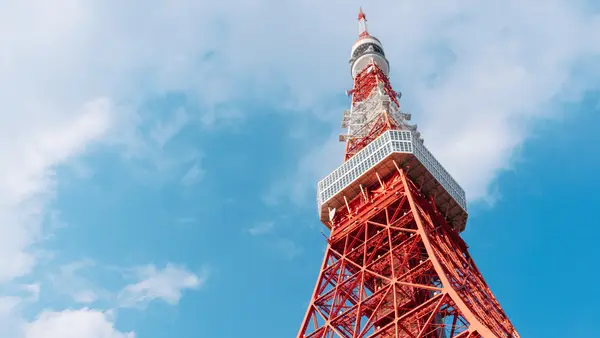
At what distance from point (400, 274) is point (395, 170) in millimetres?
7138

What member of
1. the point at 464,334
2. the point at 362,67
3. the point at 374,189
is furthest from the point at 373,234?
the point at 362,67

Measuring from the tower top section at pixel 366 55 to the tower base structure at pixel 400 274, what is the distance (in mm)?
18263

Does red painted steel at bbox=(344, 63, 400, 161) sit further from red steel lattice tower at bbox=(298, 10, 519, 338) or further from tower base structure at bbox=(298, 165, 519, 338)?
tower base structure at bbox=(298, 165, 519, 338)

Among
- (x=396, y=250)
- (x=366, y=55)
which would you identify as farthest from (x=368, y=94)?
(x=396, y=250)

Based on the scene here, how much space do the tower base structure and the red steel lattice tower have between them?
5 centimetres

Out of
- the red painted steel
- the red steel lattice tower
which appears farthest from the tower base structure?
the red painted steel

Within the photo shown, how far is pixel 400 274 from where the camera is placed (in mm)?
34125

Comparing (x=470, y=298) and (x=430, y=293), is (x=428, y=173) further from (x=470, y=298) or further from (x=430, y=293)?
(x=470, y=298)

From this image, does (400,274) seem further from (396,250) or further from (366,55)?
(366,55)

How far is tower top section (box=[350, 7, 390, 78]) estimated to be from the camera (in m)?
55.4

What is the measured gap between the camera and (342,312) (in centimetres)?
3350

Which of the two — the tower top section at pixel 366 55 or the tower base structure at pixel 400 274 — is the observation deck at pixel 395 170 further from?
the tower top section at pixel 366 55

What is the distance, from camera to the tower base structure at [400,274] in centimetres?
2983

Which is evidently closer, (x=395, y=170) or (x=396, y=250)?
(x=396, y=250)
